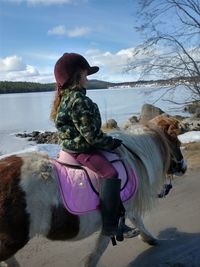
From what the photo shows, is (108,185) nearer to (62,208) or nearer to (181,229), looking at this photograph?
(62,208)

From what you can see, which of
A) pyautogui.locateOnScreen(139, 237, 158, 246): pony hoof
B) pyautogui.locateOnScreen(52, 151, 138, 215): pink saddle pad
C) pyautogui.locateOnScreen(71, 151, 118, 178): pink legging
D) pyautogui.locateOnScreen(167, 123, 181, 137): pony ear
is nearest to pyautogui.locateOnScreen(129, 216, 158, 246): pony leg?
pyautogui.locateOnScreen(139, 237, 158, 246): pony hoof

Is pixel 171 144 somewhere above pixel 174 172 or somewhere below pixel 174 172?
above

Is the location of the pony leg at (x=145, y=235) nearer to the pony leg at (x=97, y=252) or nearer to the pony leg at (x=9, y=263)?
the pony leg at (x=97, y=252)

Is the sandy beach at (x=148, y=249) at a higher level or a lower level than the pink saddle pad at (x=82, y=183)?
lower

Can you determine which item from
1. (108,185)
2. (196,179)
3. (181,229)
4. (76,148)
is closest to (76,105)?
(76,148)

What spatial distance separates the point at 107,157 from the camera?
12.4ft

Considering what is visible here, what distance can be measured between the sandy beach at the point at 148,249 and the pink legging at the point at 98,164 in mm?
1189

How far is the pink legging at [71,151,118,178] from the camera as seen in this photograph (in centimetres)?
362

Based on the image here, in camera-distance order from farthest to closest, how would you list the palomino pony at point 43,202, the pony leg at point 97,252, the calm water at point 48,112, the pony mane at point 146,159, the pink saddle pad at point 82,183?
the calm water at point 48,112 < the pony mane at point 146,159 < the pony leg at point 97,252 < the pink saddle pad at point 82,183 < the palomino pony at point 43,202

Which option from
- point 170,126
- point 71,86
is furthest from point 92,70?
point 170,126

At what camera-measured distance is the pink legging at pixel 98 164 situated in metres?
3.62

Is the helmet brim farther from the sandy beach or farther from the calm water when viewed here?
the sandy beach

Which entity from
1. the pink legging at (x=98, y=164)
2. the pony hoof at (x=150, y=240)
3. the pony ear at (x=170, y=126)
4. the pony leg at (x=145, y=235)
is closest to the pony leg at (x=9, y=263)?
the pink legging at (x=98, y=164)

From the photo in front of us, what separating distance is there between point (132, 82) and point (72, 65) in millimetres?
9578
